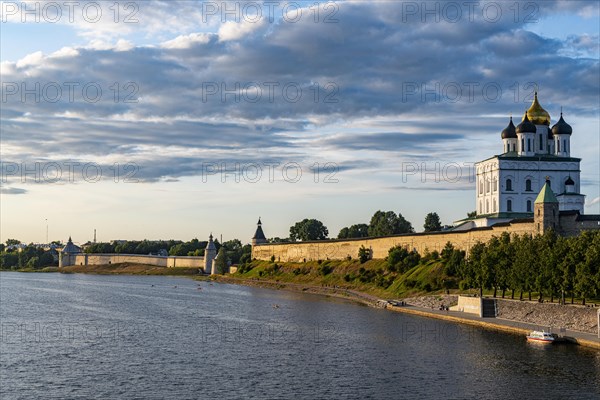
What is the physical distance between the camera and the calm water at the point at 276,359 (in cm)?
3731

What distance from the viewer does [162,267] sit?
187125mm

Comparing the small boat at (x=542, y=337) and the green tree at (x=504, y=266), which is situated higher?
the green tree at (x=504, y=266)

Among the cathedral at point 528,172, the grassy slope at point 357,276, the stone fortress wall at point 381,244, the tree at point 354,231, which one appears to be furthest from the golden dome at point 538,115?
the tree at point 354,231

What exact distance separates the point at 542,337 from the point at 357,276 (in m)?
52.3

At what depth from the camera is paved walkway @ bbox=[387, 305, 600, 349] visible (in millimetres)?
47875

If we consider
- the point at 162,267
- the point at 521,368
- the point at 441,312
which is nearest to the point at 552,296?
the point at 441,312

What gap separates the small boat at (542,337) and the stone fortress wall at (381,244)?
21.9 meters

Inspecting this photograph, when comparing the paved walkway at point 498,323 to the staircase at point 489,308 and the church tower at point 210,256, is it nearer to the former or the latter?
the staircase at point 489,308

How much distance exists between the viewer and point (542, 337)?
48.6 meters

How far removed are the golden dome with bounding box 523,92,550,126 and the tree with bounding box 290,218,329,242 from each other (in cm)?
7312

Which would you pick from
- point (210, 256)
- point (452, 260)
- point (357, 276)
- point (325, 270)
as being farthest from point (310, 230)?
point (452, 260)

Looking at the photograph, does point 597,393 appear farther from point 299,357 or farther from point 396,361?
point 299,357

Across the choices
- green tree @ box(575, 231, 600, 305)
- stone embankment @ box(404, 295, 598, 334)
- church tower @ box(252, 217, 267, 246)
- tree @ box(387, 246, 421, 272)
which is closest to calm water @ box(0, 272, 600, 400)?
stone embankment @ box(404, 295, 598, 334)

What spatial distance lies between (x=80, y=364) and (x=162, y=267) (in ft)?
474
